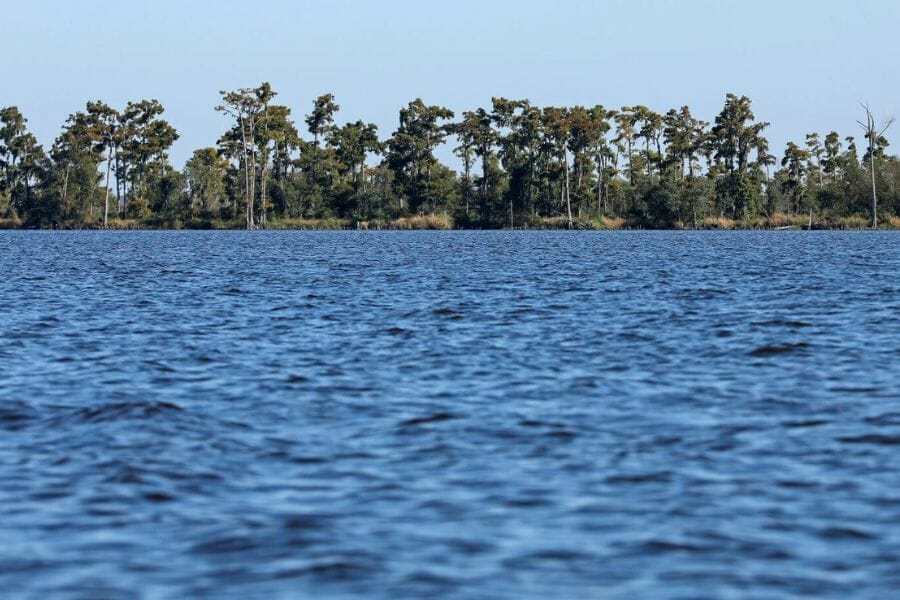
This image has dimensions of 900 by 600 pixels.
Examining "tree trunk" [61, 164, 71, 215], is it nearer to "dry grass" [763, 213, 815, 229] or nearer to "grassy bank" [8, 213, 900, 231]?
"grassy bank" [8, 213, 900, 231]

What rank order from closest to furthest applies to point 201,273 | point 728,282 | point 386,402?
point 386,402 → point 728,282 → point 201,273

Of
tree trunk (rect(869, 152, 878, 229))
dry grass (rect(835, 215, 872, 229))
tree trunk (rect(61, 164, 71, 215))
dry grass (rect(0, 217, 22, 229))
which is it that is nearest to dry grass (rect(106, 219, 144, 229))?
tree trunk (rect(61, 164, 71, 215))

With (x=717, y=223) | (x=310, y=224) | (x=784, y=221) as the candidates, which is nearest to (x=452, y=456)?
(x=784, y=221)

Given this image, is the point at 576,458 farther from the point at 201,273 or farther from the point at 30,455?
the point at 201,273

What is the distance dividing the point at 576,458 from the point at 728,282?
32.5 meters

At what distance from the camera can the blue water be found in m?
9.84

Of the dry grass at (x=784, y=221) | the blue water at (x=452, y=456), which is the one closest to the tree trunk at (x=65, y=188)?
the dry grass at (x=784, y=221)

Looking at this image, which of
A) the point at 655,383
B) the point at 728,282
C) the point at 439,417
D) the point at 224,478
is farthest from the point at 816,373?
the point at 728,282

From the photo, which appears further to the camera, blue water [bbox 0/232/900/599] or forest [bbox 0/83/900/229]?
forest [bbox 0/83/900/229]

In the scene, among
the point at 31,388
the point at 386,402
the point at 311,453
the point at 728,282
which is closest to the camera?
the point at 311,453

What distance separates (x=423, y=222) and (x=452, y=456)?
15357 cm

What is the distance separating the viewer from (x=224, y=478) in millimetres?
12938

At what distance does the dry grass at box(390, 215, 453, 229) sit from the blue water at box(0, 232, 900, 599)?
136193mm

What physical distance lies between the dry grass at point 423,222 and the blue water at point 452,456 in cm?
13619
